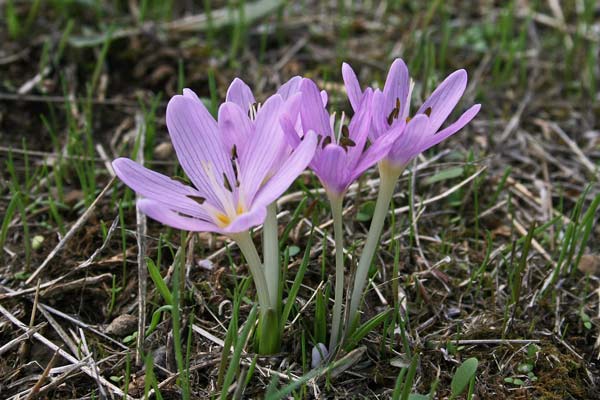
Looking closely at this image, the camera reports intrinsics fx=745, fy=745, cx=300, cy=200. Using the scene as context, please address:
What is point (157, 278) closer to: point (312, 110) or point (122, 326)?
point (122, 326)

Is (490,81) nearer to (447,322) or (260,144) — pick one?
(447,322)

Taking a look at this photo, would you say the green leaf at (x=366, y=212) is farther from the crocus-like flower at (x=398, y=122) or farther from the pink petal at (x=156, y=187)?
the pink petal at (x=156, y=187)

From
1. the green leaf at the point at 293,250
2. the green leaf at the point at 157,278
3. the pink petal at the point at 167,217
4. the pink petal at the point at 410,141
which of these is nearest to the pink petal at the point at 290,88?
the pink petal at the point at 410,141

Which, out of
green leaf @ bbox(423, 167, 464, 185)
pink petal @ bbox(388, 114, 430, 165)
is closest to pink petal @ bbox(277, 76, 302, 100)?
pink petal @ bbox(388, 114, 430, 165)

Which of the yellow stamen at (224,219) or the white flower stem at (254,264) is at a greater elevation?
the yellow stamen at (224,219)

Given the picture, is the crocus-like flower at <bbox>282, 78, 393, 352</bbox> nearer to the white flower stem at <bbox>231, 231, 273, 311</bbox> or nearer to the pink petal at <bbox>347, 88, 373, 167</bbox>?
the pink petal at <bbox>347, 88, 373, 167</bbox>

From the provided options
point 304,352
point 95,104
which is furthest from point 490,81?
point 304,352
